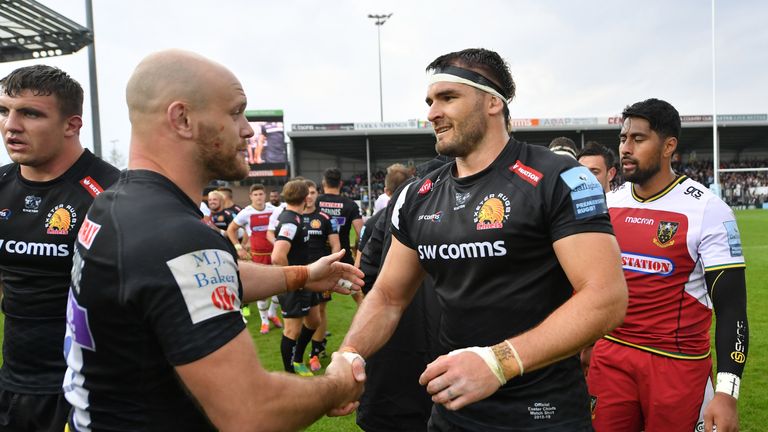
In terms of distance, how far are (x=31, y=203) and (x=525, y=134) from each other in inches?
1802

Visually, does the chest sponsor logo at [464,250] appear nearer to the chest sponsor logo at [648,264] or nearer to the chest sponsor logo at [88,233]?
the chest sponsor logo at [88,233]

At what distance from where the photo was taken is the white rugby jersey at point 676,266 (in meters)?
3.27

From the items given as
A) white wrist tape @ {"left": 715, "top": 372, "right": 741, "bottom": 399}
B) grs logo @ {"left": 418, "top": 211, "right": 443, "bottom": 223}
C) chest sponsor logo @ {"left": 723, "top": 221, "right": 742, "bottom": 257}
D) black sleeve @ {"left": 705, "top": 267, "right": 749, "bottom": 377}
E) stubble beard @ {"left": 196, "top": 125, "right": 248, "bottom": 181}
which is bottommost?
white wrist tape @ {"left": 715, "top": 372, "right": 741, "bottom": 399}

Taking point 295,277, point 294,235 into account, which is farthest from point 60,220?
point 294,235

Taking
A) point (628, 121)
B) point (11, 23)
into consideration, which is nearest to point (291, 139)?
point (11, 23)

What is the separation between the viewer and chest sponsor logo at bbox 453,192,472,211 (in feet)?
7.95

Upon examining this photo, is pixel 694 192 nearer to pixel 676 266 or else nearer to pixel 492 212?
pixel 676 266

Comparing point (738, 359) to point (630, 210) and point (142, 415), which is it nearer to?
point (630, 210)

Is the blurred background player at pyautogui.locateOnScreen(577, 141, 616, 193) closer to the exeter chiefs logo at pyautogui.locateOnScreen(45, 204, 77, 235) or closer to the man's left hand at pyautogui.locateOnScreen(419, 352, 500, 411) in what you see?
the man's left hand at pyautogui.locateOnScreen(419, 352, 500, 411)

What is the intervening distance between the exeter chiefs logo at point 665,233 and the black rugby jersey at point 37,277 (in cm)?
349

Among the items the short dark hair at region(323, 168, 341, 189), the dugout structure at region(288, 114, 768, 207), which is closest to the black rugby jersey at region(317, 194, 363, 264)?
the short dark hair at region(323, 168, 341, 189)

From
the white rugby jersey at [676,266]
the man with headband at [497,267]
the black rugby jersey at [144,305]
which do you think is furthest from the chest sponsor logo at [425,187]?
the white rugby jersey at [676,266]

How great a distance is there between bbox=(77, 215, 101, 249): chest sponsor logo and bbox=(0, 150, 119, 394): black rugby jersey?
1342 mm

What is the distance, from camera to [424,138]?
156 feet
